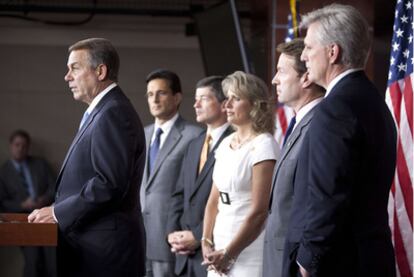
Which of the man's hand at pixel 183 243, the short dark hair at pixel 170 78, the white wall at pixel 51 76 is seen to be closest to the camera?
the man's hand at pixel 183 243

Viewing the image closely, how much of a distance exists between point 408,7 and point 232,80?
93cm

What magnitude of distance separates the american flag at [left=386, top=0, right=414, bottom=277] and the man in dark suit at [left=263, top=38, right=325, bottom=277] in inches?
32.1

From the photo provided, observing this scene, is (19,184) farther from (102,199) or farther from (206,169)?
(102,199)

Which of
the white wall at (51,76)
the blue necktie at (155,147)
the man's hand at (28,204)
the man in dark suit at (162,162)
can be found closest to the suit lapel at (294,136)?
the man in dark suit at (162,162)

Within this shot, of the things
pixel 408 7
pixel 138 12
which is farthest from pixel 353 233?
pixel 138 12

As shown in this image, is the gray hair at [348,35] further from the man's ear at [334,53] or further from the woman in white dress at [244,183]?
the woman in white dress at [244,183]

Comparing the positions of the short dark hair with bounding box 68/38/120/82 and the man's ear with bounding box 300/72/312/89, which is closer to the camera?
the man's ear with bounding box 300/72/312/89

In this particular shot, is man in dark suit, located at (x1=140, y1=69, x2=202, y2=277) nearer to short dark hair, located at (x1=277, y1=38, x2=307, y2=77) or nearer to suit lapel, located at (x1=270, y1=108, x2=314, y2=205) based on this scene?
short dark hair, located at (x1=277, y1=38, x2=307, y2=77)

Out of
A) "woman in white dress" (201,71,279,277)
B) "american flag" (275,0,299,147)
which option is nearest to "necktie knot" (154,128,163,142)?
"american flag" (275,0,299,147)

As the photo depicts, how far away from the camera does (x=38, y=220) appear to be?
11.7 feet

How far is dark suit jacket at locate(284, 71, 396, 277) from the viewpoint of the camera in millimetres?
2818

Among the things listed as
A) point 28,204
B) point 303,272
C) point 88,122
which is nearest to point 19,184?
point 28,204

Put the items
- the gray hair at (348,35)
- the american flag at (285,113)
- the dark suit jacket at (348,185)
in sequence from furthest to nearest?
the american flag at (285,113) < the gray hair at (348,35) < the dark suit jacket at (348,185)

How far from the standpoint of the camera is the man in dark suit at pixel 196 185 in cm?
488
